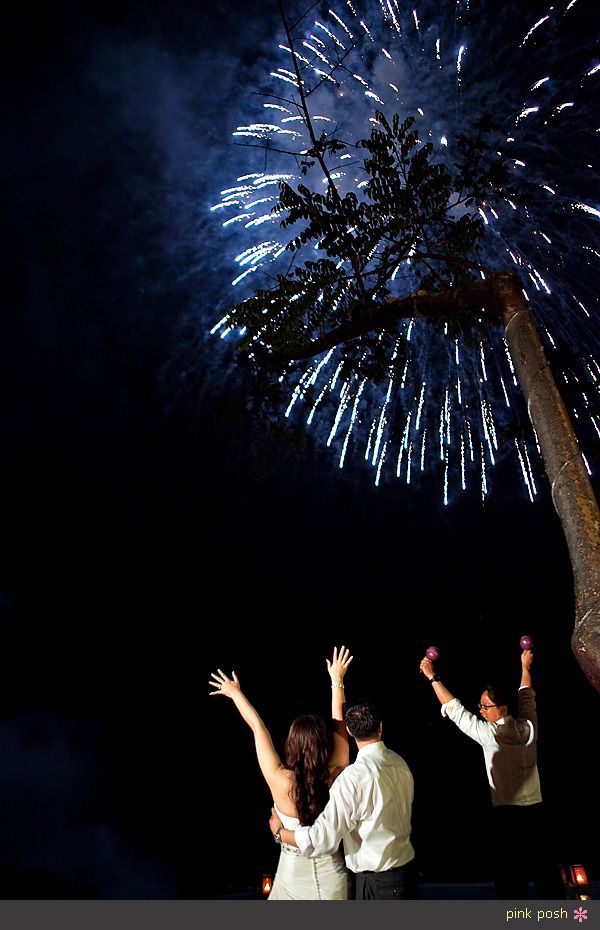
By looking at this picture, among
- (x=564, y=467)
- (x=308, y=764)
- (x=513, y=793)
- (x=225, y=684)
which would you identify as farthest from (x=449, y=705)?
(x=564, y=467)

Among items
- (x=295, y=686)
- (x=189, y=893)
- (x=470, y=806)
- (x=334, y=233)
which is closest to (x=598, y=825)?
(x=470, y=806)

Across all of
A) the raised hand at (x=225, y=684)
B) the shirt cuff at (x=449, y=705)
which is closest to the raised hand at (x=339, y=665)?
the raised hand at (x=225, y=684)

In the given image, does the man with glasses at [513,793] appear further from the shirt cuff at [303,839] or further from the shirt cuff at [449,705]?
the shirt cuff at [303,839]

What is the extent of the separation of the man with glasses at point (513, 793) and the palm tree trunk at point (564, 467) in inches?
65.9

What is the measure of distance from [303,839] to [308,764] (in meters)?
0.32

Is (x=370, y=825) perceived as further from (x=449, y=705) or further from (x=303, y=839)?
(x=449, y=705)

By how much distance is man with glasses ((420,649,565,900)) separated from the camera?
146 inches

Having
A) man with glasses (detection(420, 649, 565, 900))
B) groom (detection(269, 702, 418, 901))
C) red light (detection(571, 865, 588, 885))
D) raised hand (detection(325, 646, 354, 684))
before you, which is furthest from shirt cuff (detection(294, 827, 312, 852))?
red light (detection(571, 865, 588, 885))

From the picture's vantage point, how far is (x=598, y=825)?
35.0ft

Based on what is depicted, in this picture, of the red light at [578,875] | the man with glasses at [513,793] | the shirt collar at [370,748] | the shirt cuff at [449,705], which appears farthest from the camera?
the red light at [578,875]

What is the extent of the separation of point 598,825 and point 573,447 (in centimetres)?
1108

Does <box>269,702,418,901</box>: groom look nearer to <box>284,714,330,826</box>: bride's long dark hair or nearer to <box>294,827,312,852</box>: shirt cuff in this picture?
<box>294,827,312,852</box>: shirt cuff

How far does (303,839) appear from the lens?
247 centimetres

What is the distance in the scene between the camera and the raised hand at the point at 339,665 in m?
3.73
